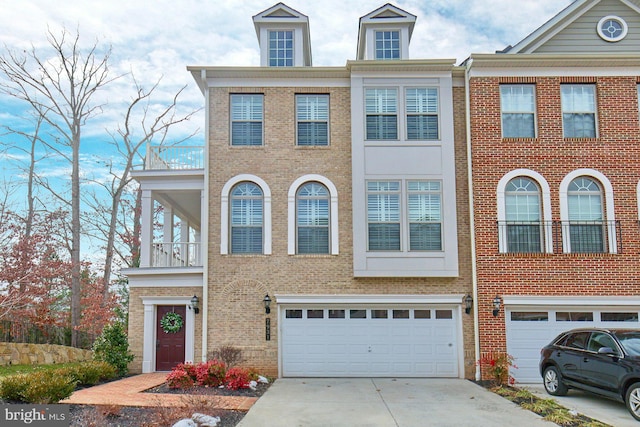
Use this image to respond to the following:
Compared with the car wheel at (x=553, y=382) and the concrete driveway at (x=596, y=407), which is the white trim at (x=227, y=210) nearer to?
the car wheel at (x=553, y=382)

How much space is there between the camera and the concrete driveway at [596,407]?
10008 mm

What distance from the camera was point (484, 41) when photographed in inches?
788

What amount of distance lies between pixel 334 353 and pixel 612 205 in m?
8.35

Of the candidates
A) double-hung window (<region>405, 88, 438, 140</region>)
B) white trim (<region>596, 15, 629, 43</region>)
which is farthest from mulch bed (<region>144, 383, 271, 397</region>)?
white trim (<region>596, 15, 629, 43</region>)

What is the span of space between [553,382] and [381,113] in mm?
8024

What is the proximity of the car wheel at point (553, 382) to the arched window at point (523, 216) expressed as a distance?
3596 millimetres

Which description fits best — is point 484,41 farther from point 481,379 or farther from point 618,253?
point 481,379

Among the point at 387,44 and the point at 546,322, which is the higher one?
the point at 387,44

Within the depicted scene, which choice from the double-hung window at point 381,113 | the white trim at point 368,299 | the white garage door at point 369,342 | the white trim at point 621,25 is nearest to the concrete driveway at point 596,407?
the white garage door at point 369,342

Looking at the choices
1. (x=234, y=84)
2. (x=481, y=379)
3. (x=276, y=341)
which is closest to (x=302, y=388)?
(x=276, y=341)

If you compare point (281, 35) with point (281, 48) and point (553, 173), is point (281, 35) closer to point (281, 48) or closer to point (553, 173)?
point (281, 48)

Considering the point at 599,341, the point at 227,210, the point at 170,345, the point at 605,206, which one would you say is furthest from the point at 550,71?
the point at 170,345

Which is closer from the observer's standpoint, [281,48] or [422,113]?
[422,113]

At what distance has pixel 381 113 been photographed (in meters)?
16.0
